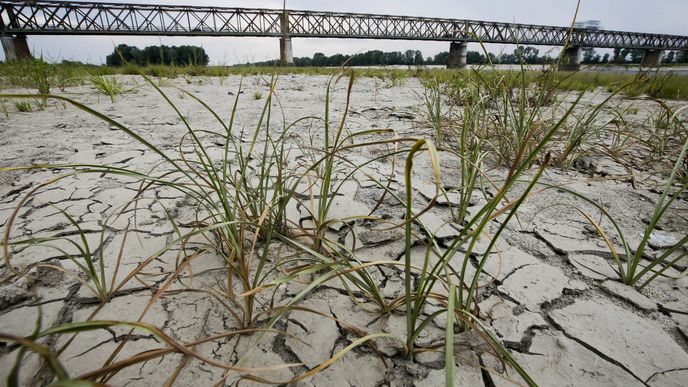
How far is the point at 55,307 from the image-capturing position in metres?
0.71

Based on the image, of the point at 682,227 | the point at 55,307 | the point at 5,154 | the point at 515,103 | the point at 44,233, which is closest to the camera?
the point at 55,307

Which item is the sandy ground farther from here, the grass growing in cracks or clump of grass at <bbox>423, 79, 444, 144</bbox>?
clump of grass at <bbox>423, 79, 444, 144</bbox>

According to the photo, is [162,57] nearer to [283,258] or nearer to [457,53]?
[283,258]

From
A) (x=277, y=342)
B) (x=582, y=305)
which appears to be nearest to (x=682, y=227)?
(x=582, y=305)

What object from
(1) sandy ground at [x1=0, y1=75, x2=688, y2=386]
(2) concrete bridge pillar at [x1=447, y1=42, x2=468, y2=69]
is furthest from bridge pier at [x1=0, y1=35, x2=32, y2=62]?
(2) concrete bridge pillar at [x1=447, y1=42, x2=468, y2=69]

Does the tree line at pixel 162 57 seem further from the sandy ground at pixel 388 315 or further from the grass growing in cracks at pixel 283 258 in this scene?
the sandy ground at pixel 388 315

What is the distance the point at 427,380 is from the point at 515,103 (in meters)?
3.17

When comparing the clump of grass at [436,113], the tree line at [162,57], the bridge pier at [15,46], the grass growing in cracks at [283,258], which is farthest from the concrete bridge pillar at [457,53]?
the bridge pier at [15,46]

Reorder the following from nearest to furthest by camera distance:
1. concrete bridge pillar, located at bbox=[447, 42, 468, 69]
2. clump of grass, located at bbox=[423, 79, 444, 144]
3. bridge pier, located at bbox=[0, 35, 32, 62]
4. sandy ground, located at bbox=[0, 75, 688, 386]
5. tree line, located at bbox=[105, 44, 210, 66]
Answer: sandy ground, located at bbox=[0, 75, 688, 386] < clump of grass, located at bbox=[423, 79, 444, 144] < tree line, located at bbox=[105, 44, 210, 66] < bridge pier, located at bbox=[0, 35, 32, 62] < concrete bridge pillar, located at bbox=[447, 42, 468, 69]

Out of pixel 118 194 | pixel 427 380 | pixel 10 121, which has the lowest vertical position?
pixel 427 380

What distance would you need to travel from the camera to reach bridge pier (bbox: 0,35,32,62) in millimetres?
10312

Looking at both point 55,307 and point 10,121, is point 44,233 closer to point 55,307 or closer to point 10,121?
point 55,307

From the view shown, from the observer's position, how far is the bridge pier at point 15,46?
33.8 ft

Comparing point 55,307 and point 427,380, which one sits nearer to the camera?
point 427,380
